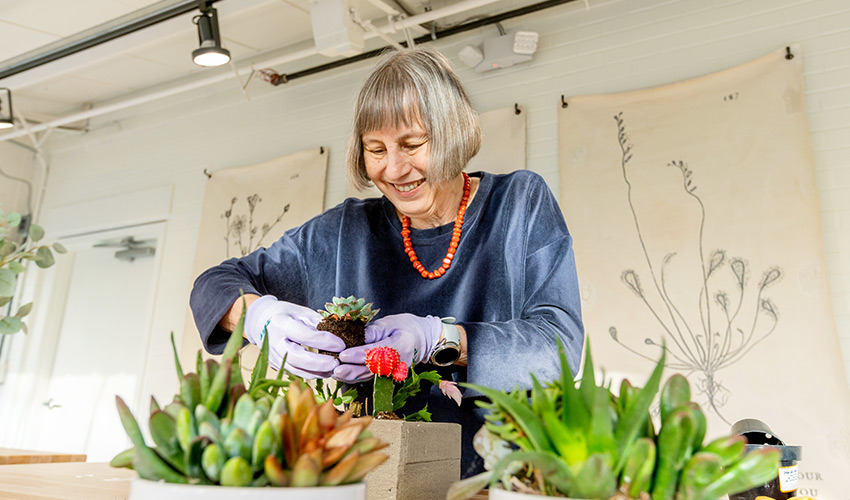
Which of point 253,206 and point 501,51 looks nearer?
point 501,51

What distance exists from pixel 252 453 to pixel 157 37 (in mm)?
3713

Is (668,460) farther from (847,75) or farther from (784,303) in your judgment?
(847,75)

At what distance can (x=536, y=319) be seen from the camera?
108 centimetres

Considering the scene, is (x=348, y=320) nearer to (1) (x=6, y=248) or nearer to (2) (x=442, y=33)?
(1) (x=6, y=248)

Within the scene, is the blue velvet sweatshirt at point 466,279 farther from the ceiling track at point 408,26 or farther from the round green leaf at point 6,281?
Answer: the ceiling track at point 408,26

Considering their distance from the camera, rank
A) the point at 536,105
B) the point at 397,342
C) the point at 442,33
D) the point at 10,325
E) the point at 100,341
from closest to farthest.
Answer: the point at 397,342 → the point at 10,325 → the point at 536,105 → the point at 442,33 → the point at 100,341

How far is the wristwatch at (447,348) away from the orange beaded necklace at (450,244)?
23 centimetres

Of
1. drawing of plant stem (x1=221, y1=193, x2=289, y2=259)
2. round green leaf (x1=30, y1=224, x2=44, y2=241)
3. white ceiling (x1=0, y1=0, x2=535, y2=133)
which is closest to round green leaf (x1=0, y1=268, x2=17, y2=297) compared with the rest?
round green leaf (x1=30, y1=224, x2=44, y2=241)

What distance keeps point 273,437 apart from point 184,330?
4053 mm

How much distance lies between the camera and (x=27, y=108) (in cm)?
521

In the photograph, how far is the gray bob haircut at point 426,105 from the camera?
117 cm

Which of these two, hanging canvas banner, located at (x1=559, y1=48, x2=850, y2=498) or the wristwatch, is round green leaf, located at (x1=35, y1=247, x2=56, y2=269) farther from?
hanging canvas banner, located at (x1=559, y1=48, x2=850, y2=498)

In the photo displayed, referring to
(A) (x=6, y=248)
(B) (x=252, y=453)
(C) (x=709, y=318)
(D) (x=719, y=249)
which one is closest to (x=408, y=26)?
(D) (x=719, y=249)

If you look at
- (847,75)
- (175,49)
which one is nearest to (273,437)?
(847,75)
